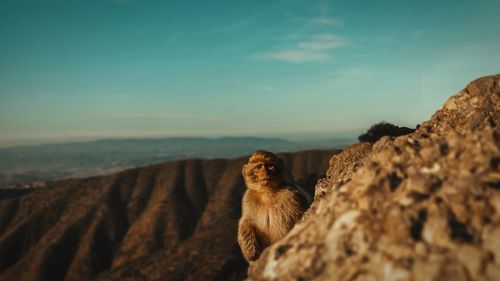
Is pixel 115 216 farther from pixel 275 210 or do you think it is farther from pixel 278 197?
pixel 275 210

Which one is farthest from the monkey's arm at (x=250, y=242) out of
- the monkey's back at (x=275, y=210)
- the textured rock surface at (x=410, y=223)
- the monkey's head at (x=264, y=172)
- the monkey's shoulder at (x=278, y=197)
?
the textured rock surface at (x=410, y=223)

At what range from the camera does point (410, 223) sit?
3.24 metres

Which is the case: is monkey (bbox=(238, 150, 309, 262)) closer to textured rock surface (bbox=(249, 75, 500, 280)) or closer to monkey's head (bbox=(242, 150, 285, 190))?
monkey's head (bbox=(242, 150, 285, 190))

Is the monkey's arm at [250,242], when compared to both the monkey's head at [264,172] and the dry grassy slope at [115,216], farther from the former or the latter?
the dry grassy slope at [115,216]

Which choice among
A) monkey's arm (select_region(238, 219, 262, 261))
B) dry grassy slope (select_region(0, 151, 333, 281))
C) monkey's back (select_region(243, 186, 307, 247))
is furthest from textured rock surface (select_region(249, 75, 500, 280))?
dry grassy slope (select_region(0, 151, 333, 281))

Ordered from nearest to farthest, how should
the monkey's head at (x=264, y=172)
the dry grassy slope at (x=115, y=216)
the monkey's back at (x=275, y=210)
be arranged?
the monkey's back at (x=275, y=210)
the monkey's head at (x=264, y=172)
the dry grassy slope at (x=115, y=216)

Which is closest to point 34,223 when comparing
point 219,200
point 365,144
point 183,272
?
point 219,200

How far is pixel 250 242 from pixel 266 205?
84 centimetres

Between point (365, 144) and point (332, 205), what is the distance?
7966mm

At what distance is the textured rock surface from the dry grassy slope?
66.6m

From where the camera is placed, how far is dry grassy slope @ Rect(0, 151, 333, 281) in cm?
11162

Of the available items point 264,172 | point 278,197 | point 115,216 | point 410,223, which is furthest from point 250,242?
point 115,216

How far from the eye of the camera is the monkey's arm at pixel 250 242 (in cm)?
832

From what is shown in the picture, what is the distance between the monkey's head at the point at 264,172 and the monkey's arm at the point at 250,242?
955mm
